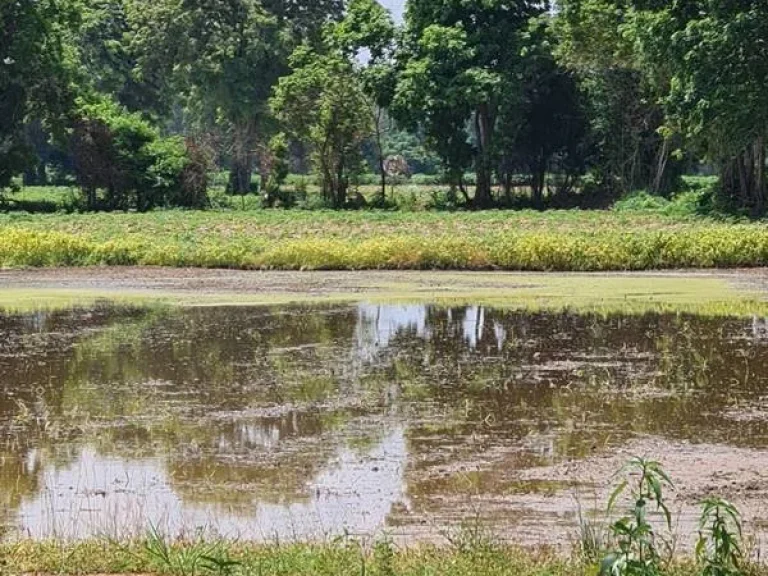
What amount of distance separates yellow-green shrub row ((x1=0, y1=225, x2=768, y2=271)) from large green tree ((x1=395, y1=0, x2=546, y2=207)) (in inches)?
493

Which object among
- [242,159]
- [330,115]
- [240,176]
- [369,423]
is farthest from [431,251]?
[242,159]

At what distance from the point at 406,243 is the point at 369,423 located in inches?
665

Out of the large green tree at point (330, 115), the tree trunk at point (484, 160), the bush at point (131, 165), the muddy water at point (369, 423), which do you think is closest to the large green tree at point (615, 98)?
the tree trunk at point (484, 160)

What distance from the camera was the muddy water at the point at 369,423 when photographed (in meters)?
8.83

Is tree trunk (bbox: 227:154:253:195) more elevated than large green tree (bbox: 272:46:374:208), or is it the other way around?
large green tree (bbox: 272:46:374:208)

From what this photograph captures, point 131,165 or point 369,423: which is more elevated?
point 131,165

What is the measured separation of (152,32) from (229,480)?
51.6m

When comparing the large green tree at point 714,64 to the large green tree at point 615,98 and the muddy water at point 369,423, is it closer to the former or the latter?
the large green tree at point 615,98

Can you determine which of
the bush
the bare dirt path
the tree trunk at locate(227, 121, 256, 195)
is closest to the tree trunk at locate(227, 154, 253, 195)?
the tree trunk at locate(227, 121, 256, 195)

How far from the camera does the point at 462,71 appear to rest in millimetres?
43156

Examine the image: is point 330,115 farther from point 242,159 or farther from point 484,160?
point 242,159

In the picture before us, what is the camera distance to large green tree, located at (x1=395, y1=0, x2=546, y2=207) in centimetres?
4281

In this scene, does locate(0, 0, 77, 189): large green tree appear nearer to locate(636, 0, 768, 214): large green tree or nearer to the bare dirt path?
the bare dirt path

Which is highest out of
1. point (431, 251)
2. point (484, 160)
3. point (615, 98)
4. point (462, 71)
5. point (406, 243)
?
point (462, 71)
